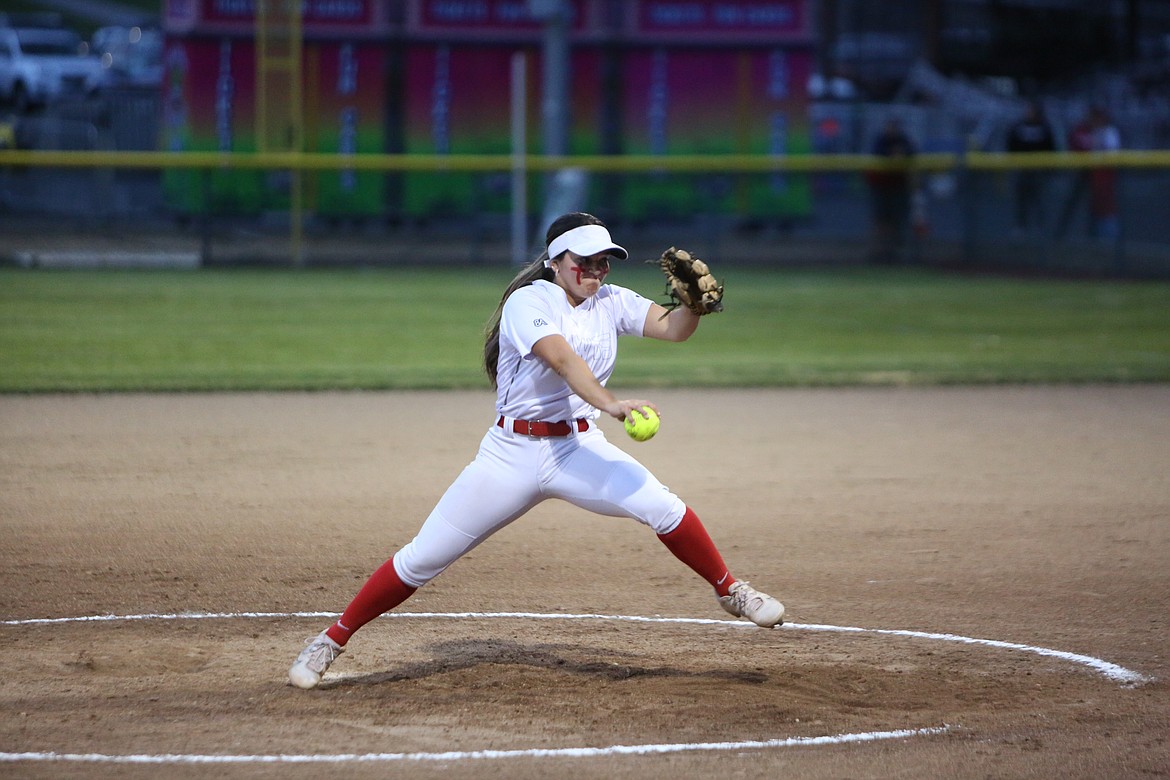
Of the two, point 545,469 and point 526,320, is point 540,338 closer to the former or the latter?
point 526,320

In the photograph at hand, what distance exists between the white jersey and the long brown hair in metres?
0.07

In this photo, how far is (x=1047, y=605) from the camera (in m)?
6.55

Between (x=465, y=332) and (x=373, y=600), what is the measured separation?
11154 mm

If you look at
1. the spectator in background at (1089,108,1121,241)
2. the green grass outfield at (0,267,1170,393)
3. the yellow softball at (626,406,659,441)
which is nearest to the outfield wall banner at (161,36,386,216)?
the green grass outfield at (0,267,1170,393)

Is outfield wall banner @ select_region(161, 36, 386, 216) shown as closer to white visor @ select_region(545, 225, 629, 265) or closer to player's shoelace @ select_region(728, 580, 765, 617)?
white visor @ select_region(545, 225, 629, 265)

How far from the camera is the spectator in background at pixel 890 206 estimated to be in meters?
23.7

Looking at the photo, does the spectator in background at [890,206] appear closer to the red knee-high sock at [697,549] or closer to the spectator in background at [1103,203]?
the spectator in background at [1103,203]

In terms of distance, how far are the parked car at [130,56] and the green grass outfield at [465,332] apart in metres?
17.8

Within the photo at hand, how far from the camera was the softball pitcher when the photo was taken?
524 centimetres

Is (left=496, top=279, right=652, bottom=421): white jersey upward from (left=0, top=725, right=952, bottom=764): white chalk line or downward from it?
upward

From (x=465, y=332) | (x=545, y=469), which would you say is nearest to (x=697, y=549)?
(x=545, y=469)

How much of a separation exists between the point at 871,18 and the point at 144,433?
40.3 metres

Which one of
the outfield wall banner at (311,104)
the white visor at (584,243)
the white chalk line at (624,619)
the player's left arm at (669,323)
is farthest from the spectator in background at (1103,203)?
the white visor at (584,243)

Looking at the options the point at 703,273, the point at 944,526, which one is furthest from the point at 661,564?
the point at 703,273
